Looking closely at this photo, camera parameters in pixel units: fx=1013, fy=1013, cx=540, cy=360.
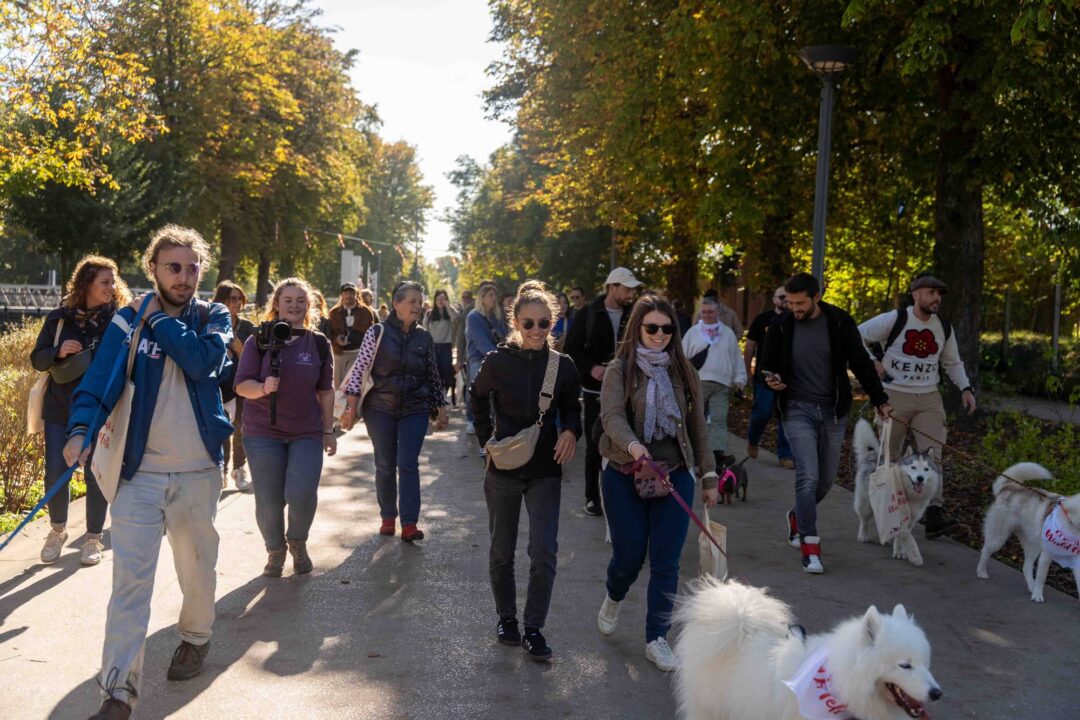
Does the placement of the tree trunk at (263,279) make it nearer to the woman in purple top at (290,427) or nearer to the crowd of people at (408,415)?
the crowd of people at (408,415)

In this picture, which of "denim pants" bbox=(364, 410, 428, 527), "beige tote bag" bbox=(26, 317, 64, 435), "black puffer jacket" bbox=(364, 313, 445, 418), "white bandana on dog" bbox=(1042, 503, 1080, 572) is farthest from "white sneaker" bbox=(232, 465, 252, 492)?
"white bandana on dog" bbox=(1042, 503, 1080, 572)

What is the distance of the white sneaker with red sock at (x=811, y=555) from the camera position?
704cm

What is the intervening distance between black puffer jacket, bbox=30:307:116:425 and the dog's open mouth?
5.08 meters

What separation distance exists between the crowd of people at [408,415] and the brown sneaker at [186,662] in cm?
1

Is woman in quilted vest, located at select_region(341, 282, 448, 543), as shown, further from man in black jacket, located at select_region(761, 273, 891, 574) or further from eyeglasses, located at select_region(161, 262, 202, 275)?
eyeglasses, located at select_region(161, 262, 202, 275)

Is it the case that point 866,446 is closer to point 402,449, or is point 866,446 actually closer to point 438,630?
point 402,449

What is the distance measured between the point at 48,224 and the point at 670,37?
23.8m

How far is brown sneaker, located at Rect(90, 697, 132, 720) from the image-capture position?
407 cm

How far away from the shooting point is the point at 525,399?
17.5ft

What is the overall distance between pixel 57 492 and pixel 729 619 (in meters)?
4.90

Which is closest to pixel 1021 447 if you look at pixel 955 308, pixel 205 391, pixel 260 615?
pixel 955 308

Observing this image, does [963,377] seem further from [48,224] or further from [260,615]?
[48,224]

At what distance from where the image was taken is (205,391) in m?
4.48

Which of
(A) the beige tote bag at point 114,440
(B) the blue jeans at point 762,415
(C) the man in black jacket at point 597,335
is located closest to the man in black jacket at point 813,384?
(C) the man in black jacket at point 597,335
